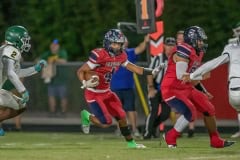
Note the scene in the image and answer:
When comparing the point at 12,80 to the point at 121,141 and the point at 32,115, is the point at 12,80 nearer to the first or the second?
the point at 121,141

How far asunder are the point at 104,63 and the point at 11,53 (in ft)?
4.99

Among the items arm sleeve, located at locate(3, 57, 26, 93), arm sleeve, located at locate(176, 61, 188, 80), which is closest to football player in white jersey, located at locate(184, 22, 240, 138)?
arm sleeve, located at locate(176, 61, 188, 80)

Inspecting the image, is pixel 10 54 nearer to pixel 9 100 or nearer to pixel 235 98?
pixel 9 100

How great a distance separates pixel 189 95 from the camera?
1648 cm

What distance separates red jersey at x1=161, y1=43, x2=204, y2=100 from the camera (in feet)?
53.6

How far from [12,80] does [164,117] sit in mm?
4575

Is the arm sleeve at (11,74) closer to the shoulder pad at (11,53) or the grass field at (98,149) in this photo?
the shoulder pad at (11,53)

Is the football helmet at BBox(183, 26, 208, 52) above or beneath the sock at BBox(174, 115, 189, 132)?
above

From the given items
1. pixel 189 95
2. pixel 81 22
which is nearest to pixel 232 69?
pixel 189 95

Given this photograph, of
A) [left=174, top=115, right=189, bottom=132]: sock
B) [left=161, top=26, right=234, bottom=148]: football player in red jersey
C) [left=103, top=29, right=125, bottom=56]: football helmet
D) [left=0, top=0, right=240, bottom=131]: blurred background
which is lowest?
[left=0, top=0, right=240, bottom=131]: blurred background

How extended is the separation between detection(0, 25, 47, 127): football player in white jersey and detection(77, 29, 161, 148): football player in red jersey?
1.03 meters

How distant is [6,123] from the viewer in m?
25.2

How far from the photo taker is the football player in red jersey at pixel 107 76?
16891mm

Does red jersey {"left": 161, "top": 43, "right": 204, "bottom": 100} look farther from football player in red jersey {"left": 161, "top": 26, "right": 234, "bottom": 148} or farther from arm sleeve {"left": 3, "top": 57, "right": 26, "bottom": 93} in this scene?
arm sleeve {"left": 3, "top": 57, "right": 26, "bottom": 93}
